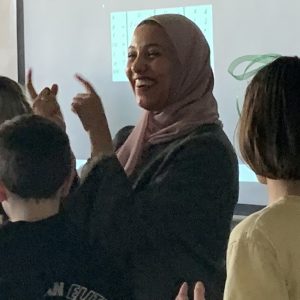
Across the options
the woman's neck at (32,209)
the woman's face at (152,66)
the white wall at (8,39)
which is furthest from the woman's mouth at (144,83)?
the white wall at (8,39)

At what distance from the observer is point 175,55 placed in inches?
71.9

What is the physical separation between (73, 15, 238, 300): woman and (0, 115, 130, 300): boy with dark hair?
4.4 inches

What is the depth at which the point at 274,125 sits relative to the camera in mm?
1217

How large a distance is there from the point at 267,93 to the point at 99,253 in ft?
1.72

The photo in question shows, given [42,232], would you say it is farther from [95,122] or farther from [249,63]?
[249,63]

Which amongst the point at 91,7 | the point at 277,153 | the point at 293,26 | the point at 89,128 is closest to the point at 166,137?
the point at 89,128

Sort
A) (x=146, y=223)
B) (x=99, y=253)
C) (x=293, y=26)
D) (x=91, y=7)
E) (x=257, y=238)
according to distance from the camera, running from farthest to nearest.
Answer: (x=91, y=7) → (x=293, y=26) → (x=146, y=223) → (x=99, y=253) → (x=257, y=238)

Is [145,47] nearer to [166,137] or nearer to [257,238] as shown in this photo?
[166,137]

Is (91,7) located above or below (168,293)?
above

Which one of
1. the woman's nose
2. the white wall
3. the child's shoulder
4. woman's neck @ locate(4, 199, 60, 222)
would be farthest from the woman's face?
the white wall

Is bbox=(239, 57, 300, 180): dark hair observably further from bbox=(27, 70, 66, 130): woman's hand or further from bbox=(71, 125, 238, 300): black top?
bbox=(27, 70, 66, 130): woman's hand

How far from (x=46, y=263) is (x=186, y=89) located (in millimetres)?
591

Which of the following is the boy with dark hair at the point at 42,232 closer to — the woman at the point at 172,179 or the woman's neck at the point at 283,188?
the woman at the point at 172,179

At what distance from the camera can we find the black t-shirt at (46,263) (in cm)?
145
